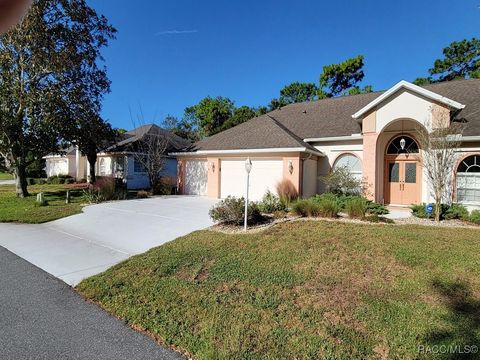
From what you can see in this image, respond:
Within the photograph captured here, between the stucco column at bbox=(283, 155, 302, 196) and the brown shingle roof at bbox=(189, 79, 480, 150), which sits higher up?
the brown shingle roof at bbox=(189, 79, 480, 150)

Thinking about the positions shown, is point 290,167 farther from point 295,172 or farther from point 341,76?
point 341,76

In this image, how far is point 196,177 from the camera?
801 inches

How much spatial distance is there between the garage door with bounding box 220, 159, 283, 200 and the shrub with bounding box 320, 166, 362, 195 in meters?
2.59

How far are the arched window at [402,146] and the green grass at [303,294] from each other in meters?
7.92

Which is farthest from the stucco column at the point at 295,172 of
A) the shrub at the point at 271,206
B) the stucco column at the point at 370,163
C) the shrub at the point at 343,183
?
the stucco column at the point at 370,163

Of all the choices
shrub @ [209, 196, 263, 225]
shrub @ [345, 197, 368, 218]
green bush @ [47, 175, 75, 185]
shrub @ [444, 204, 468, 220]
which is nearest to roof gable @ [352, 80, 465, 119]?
shrub @ [444, 204, 468, 220]

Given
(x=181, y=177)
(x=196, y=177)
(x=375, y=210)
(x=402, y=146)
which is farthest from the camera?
(x=181, y=177)

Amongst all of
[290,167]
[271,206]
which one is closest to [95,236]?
[271,206]

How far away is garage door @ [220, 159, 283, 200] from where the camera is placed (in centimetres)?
1578

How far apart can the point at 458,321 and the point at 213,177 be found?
1468cm

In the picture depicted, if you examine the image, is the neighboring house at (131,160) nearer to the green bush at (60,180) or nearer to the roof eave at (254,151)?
the green bush at (60,180)

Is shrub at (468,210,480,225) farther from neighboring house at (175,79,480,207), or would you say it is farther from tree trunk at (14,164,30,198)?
tree trunk at (14,164,30,198)

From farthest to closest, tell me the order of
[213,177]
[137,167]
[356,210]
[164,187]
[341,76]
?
1. [341,76]
2. [137,167]
3. [164,187]
4. [213,177]
5. [356,210]

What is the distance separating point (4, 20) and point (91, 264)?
6716mm
